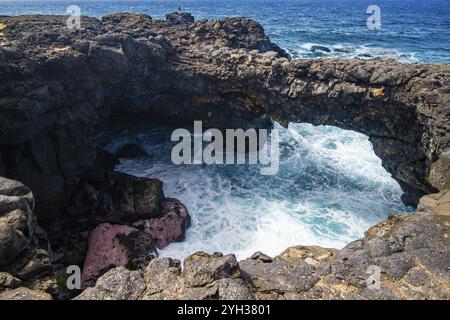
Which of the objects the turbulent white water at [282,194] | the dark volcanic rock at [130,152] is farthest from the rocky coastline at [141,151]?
the turbulent white water at [282,194]

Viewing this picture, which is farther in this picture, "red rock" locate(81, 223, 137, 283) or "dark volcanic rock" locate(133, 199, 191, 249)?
"dark volcanic rock" locate(133, 199, 191, 249)

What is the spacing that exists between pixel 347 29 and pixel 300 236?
7298cm

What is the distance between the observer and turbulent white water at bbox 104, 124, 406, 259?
19.5 meters

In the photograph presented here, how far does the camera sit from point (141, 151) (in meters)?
28.2

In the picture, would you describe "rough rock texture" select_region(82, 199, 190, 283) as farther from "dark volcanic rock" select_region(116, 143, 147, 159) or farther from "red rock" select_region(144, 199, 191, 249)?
Result: "dark volcanic rock" select_region(116, 143, 147, 159)

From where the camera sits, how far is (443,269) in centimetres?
880

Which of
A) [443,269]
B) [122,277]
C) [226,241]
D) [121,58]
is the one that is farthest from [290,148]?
[122,277]

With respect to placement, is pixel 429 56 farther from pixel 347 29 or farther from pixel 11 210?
pixel 11 210

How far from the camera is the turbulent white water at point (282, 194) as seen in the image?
19531 mm

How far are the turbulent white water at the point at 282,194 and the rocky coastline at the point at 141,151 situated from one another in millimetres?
1737

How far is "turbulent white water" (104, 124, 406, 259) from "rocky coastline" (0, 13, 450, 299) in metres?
1.74

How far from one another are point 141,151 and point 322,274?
2142cm

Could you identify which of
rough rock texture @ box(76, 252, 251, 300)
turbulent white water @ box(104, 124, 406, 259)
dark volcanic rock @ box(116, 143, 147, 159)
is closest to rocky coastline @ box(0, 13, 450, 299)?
rough rock texture @ box(76, 252, 251, 300)

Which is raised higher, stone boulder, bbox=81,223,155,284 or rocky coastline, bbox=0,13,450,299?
rocky coastline, bbox=0,13,450,299
